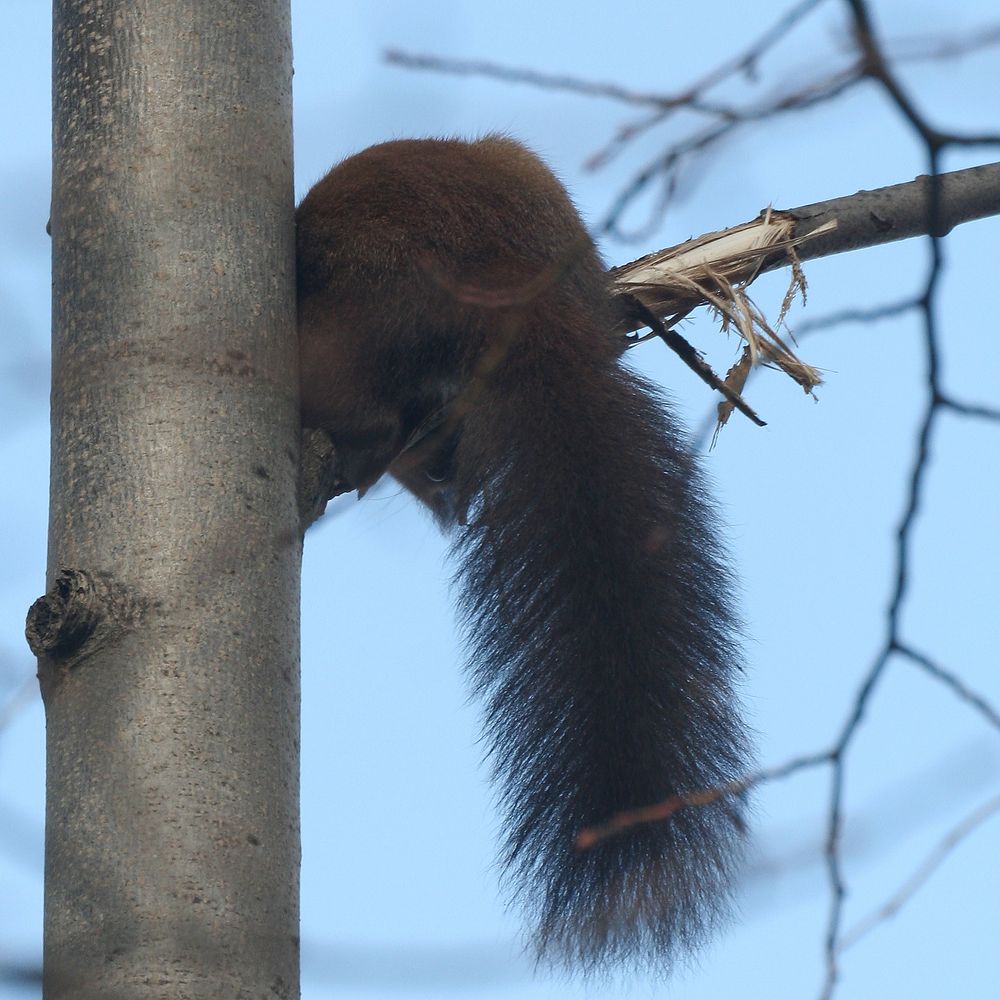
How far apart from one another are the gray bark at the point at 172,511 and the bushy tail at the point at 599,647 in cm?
37

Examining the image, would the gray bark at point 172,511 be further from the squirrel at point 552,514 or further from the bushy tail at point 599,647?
the bushy tail at point 599,647

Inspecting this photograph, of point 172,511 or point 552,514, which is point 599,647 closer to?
point 552,514

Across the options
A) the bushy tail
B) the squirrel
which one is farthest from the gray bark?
the bushy tail

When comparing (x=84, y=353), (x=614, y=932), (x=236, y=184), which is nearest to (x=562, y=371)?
(x=236, y=184)

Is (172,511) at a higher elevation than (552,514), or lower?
lower

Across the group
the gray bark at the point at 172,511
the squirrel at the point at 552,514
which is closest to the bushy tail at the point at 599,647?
the squirrel at the point at 552,514

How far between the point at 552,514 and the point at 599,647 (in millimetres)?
230

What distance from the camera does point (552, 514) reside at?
2.20 meters

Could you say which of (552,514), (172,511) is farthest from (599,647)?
(172,511)

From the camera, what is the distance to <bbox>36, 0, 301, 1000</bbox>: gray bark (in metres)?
1.62

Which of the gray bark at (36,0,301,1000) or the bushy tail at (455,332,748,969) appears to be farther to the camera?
the bushy tail at (455,332,748,969)

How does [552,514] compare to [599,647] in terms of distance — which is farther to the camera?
[552,514]

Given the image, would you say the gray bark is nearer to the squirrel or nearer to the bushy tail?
the squirrel

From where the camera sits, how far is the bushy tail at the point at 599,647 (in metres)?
1.84
